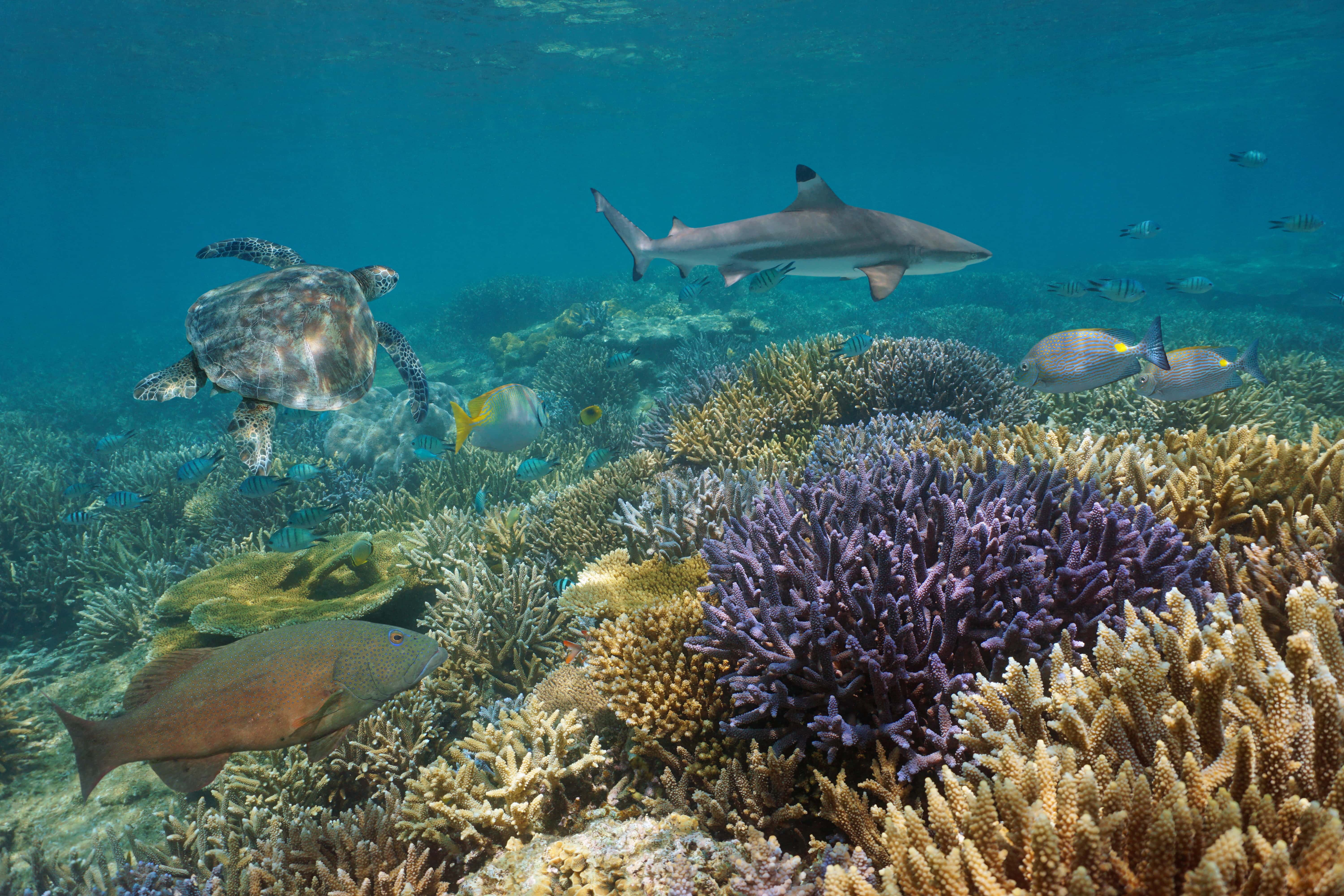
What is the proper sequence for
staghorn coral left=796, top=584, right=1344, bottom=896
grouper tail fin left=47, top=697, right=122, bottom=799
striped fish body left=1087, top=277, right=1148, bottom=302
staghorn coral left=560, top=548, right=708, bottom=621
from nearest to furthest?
staghorn coral left=796, top=584, right=1344, bottom=896 → grouper tail fin left=47, top=697, right=122, bottom=799 → staghorn coral left=560, top=548, right=708, bottom=621 → striped fish body left=1087, top=277, right=1148, bottom=302

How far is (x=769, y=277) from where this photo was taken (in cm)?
667

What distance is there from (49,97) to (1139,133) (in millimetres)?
107908

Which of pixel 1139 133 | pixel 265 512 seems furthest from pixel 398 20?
pixel 1139 133

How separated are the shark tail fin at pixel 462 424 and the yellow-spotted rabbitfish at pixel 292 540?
167cm

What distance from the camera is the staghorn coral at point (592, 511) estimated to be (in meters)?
5.71

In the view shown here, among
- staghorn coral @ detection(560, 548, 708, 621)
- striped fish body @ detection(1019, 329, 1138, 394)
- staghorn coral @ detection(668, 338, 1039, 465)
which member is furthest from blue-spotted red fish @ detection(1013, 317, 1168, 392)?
staghorn coral @ detection(560, 548, 708, 621)

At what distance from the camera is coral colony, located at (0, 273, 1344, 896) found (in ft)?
4.71

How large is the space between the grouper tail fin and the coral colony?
0.27m

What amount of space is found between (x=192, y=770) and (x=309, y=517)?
4.03 m

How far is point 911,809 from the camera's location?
1.50 meters

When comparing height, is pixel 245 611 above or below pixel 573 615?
above

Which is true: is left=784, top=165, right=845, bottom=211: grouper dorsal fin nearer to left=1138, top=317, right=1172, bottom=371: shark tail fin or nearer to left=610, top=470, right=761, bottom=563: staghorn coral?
left=1138, top=317, right=1172, bottom=371: shark tail fin

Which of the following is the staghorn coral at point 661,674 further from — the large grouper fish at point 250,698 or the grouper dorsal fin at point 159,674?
the grouper dorsal fin at point 159,674

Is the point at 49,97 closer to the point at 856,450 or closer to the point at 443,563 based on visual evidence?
the point at 443,563
